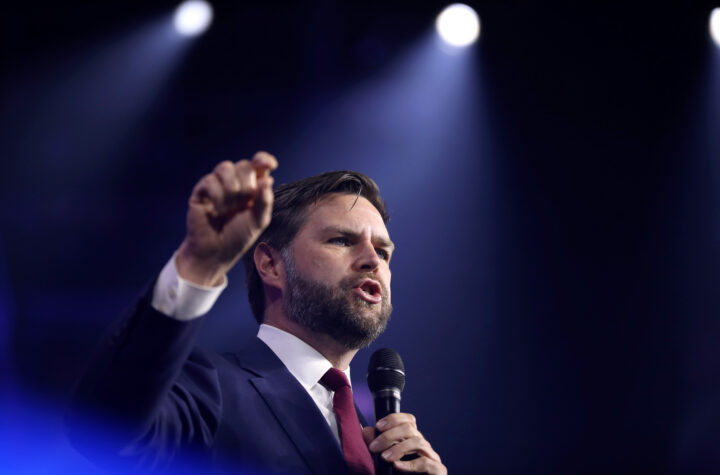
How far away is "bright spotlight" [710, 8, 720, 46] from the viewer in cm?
425

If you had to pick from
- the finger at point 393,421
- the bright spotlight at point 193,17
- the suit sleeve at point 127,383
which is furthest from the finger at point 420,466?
the bright spotlight at point 193,17

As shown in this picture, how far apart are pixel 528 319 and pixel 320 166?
5.51 feet

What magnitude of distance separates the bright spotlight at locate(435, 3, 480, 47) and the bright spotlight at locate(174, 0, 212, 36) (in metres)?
1.59

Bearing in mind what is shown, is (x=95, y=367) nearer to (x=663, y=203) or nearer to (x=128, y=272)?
(x=128, y=272)

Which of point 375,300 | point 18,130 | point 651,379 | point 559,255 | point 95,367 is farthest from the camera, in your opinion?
point 559,255

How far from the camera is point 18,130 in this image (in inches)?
139

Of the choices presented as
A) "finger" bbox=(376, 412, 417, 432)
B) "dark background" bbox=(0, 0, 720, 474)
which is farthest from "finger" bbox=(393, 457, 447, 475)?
"dark background" bbox=(0, 0, 720, 474)

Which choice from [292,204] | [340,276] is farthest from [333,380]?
[292,204]

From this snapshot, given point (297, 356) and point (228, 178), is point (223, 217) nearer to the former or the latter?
point (228, 178)

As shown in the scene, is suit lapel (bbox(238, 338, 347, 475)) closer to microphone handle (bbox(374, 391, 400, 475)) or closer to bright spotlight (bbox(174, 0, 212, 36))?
microphone handle (bbox(374, 391, 400, 475))

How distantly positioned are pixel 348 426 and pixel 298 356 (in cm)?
31

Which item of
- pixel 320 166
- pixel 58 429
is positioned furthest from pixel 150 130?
pixel 58 429

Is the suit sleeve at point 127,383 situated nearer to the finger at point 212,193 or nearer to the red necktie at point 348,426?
the finger at point 212,193

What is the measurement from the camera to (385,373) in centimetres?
196
